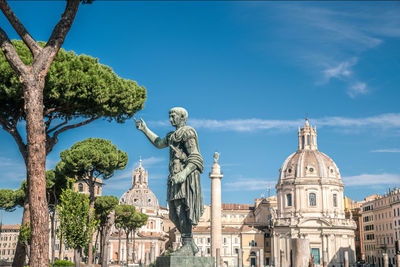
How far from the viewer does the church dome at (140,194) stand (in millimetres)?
114431

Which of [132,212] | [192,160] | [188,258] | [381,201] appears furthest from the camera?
[381,201]

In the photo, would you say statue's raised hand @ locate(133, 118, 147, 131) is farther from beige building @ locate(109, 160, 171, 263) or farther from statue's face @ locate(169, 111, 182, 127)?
beige building @ locate(109, 160, 171, 263)

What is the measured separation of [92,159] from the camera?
31.6 meters

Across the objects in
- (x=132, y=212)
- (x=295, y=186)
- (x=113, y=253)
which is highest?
(x=295, y=186)

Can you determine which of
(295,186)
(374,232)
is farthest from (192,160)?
(374,232)

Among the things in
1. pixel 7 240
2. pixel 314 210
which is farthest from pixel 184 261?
pixel 7 240

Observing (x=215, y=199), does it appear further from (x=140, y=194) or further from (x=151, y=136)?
(x=140, y=194)

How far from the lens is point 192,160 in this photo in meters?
6.94

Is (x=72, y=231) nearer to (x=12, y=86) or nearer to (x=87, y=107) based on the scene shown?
(x=87, y=107)

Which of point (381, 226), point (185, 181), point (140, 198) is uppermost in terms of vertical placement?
point (140, 198)

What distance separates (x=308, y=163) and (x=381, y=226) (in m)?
16.0

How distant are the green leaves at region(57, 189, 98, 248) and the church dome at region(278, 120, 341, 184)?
62001mm

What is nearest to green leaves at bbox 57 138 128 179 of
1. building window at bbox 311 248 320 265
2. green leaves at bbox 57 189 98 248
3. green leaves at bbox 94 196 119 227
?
green leaves at bbox 57 189 98 248

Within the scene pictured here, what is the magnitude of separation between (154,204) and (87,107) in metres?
101
